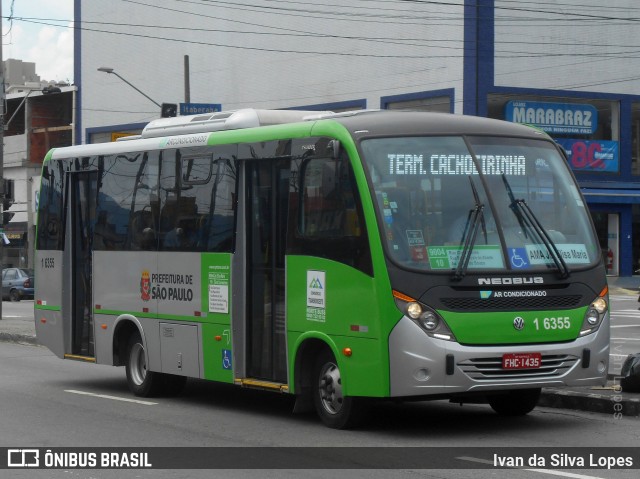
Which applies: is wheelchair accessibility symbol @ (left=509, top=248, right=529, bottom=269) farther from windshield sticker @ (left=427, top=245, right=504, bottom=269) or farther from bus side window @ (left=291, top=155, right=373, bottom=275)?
bus side window @ (left=291, top=155, right=373, bottom=275)

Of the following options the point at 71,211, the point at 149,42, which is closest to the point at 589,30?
the point at 149,42

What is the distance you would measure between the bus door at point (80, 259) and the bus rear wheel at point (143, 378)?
2.89 feet

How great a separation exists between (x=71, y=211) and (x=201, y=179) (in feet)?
10.7

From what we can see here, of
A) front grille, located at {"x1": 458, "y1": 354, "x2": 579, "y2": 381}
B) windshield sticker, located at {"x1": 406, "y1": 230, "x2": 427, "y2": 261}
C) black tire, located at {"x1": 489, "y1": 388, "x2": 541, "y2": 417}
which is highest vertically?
windshield sticker, located at {"x1": 406, "y1": 230, "x2": 427, "y2": 261}

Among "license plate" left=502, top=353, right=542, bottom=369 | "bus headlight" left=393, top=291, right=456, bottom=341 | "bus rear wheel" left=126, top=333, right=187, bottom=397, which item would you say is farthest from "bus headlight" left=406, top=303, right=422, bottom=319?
"bus rear wheel" left=126, top=333, right=187, bottom=397

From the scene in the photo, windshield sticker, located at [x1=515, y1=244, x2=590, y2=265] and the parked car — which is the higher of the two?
windshield sticker, located at [x1=515, y1=244, x2=590, y2=265]

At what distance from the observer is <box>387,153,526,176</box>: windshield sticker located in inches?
433

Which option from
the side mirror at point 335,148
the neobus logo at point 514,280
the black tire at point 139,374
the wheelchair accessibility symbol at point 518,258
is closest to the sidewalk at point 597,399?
the neobus logo at point 514,280

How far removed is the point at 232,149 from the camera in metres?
12.8

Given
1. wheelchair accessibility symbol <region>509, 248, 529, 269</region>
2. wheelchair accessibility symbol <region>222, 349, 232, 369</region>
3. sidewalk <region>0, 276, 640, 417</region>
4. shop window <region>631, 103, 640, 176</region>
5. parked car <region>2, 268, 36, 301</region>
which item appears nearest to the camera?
wheelchair accessibility symbol <region>509, 248, 529, 269</region>

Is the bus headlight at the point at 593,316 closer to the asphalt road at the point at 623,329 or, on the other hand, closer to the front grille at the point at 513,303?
the front grille at the point at 513,303

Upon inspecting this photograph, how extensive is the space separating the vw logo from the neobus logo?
12.8 inches

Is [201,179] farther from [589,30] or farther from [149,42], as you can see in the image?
[149,42]

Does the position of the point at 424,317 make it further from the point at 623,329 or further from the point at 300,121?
the point at 623,329
